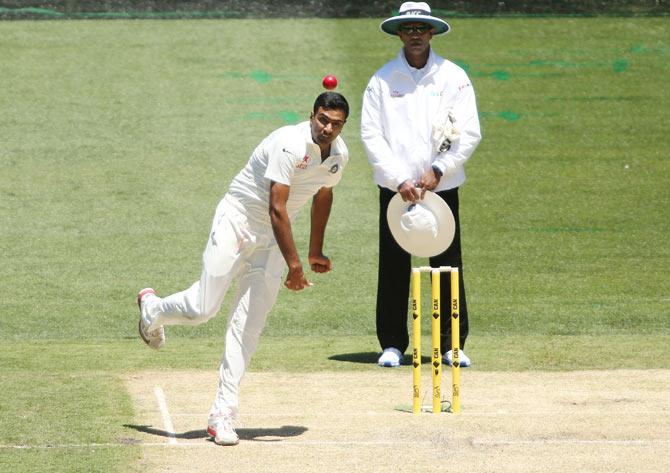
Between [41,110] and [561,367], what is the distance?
7.93m

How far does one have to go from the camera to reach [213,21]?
680 inches

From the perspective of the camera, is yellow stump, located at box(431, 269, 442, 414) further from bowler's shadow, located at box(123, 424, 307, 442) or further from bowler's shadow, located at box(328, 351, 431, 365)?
bowler's shadow, located at box(328, 351, 431, 365)

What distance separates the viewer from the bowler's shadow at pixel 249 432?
7.21 meters

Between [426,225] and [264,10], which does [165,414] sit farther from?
[264,10]

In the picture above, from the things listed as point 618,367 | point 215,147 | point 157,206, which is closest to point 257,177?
point 618,367

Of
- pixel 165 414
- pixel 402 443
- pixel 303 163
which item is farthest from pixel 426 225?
pixel 165 414

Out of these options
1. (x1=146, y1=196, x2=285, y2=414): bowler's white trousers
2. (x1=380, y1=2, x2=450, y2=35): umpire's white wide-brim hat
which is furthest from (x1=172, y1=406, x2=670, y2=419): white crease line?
(x1=380, y1=2, x2=450, y2=35): umpire's white wide-brim hat

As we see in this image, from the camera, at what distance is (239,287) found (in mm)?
7363

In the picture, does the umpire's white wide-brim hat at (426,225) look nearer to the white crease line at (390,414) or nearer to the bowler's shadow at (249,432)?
the white crease line at (390,414)

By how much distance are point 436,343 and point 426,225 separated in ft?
4.20

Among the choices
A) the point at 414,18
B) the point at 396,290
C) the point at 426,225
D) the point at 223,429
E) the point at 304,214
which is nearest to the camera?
the point at 223,429

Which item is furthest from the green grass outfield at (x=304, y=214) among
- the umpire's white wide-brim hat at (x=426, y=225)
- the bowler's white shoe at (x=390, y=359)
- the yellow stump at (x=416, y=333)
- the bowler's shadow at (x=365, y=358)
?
the yellow stump at (x=416, y=333)

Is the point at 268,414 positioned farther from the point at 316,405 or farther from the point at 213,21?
the point at 213,21

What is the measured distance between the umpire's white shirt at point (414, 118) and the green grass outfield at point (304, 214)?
137 centimetres
